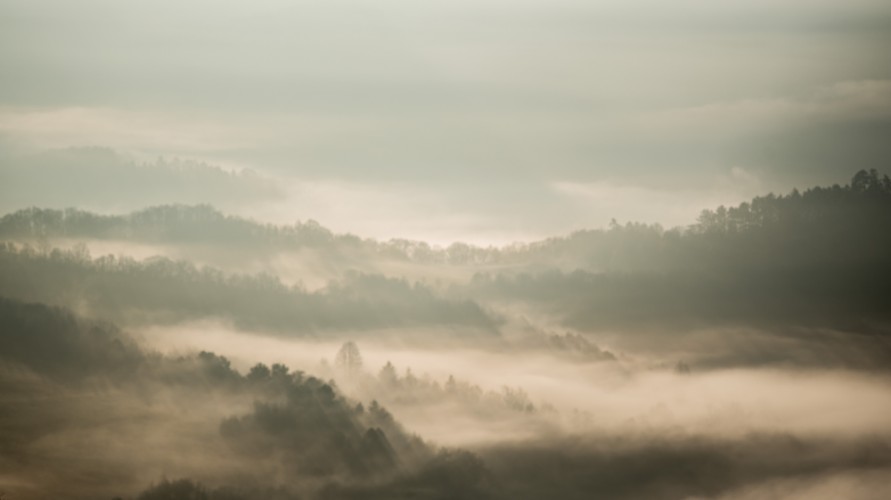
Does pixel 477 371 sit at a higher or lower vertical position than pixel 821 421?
higher

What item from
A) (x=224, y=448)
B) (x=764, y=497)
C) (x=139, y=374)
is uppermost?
(x=139, y=374)

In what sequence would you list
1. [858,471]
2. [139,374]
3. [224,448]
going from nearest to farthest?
[224,448]
[139,374]
[858,471]

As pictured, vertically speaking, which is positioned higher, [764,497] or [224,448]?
[224,448]

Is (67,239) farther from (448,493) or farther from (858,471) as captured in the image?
(858,471)

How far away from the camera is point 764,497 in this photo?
166 m

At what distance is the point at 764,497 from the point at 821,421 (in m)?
21.4

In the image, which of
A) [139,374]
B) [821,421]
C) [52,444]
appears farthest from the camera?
[821,421]

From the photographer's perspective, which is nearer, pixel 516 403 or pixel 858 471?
pixel 858 471

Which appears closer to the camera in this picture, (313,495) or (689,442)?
(313,495)

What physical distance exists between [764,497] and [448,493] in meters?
45.4

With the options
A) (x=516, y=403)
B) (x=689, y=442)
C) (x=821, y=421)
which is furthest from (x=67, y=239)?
(x=821, y=421)

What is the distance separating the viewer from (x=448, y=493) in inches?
5989

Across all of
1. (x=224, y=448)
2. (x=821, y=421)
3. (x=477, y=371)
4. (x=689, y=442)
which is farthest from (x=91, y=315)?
(x=821, y=421)

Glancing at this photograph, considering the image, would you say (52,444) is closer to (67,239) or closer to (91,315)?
(91,315)
